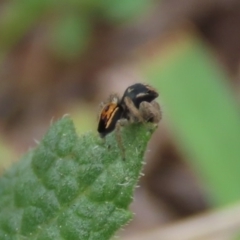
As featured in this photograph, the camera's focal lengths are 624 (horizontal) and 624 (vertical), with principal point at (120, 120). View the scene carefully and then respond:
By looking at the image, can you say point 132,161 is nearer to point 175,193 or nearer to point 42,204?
point 42,204

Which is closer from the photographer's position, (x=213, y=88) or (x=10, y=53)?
(x=213, y=88)

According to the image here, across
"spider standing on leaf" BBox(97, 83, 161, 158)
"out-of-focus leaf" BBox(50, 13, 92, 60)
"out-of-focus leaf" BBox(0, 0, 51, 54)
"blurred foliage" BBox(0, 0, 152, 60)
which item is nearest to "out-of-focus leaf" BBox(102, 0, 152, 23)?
"blurred foliage" BBox(0, 0, 152, 60)

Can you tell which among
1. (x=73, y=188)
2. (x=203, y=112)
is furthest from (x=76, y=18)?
(x=73, y=188)

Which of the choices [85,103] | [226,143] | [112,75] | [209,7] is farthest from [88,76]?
[226,143]

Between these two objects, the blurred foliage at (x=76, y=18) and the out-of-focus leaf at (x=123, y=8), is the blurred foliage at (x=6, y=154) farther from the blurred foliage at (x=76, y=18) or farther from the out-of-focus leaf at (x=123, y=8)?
the out-of-focus leaf at (x=123, y=8)

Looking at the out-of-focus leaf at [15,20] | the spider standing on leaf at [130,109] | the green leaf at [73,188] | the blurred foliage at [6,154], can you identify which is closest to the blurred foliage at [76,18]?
the out-of-focus leaf at [15,20]

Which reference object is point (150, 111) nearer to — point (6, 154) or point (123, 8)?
point (6, 154)
